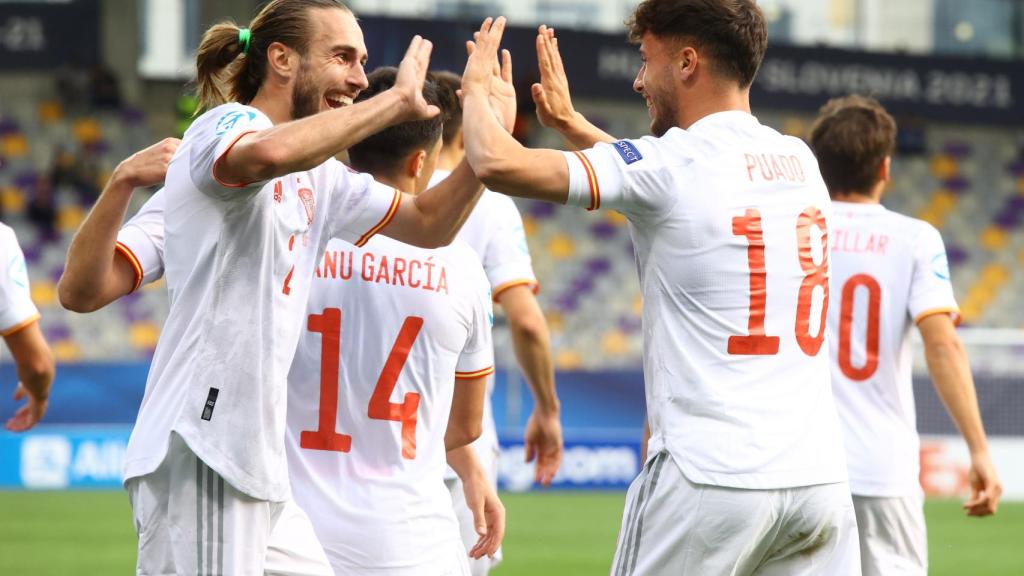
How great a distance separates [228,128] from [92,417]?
39.2 ft

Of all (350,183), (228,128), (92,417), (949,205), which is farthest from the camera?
(949,205)

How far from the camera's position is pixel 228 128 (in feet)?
10.6

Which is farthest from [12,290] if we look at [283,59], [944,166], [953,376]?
[944,166]

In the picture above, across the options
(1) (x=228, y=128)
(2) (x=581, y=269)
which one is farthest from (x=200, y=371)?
(2) (x=581, y=269)

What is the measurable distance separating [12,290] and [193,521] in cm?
240

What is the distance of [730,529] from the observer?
10.8 ft

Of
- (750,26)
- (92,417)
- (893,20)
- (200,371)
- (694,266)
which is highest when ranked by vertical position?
(893,20)

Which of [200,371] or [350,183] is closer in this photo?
[200,371]

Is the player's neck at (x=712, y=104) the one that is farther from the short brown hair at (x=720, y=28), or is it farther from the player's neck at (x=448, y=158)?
the player's neck at (x=448, y=158)

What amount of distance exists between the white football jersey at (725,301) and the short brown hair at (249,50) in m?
0.83

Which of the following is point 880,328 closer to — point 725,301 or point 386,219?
point 725,301

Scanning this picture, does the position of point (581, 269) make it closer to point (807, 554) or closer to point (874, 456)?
point (874, 456)

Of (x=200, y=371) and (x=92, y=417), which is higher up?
(x=200, y=371)

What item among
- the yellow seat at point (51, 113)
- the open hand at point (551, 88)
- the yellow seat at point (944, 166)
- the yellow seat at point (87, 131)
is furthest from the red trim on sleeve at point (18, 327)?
the yellow seat at point (944, 166)
